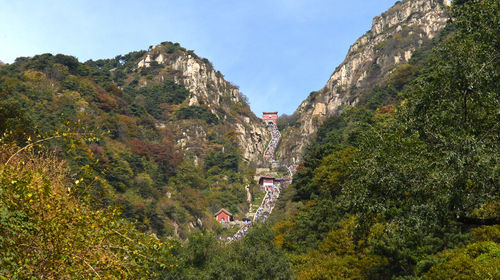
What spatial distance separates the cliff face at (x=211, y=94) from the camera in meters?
98.4

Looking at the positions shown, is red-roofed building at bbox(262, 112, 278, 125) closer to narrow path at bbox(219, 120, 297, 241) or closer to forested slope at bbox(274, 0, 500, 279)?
narrow path at bbox(219, 120, 297, 241)

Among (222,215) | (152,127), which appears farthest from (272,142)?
(222,215)

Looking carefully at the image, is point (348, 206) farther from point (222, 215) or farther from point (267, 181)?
point (267, 181)

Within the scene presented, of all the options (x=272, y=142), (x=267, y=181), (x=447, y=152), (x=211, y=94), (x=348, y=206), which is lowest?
(x=348, y=206)

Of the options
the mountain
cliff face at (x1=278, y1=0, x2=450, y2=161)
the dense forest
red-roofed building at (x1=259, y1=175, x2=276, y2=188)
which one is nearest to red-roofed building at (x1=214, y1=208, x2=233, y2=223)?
the mountain

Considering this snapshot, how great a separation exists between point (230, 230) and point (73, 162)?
88.6 ft

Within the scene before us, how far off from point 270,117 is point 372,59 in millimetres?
45548

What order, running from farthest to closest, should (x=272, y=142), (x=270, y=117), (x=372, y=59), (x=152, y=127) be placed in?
(x=270, y=117) < (x=272, y=142) < (x=372, y=59) < (x=152, y=127)

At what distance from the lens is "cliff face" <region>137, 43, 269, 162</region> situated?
323ft

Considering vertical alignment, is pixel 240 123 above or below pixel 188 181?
above

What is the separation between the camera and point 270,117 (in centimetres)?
14250

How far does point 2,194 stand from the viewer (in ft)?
20.4

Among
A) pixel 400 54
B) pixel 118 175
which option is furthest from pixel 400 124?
pixel 400 54

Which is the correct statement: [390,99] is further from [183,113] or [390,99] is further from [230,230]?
[183,113]
